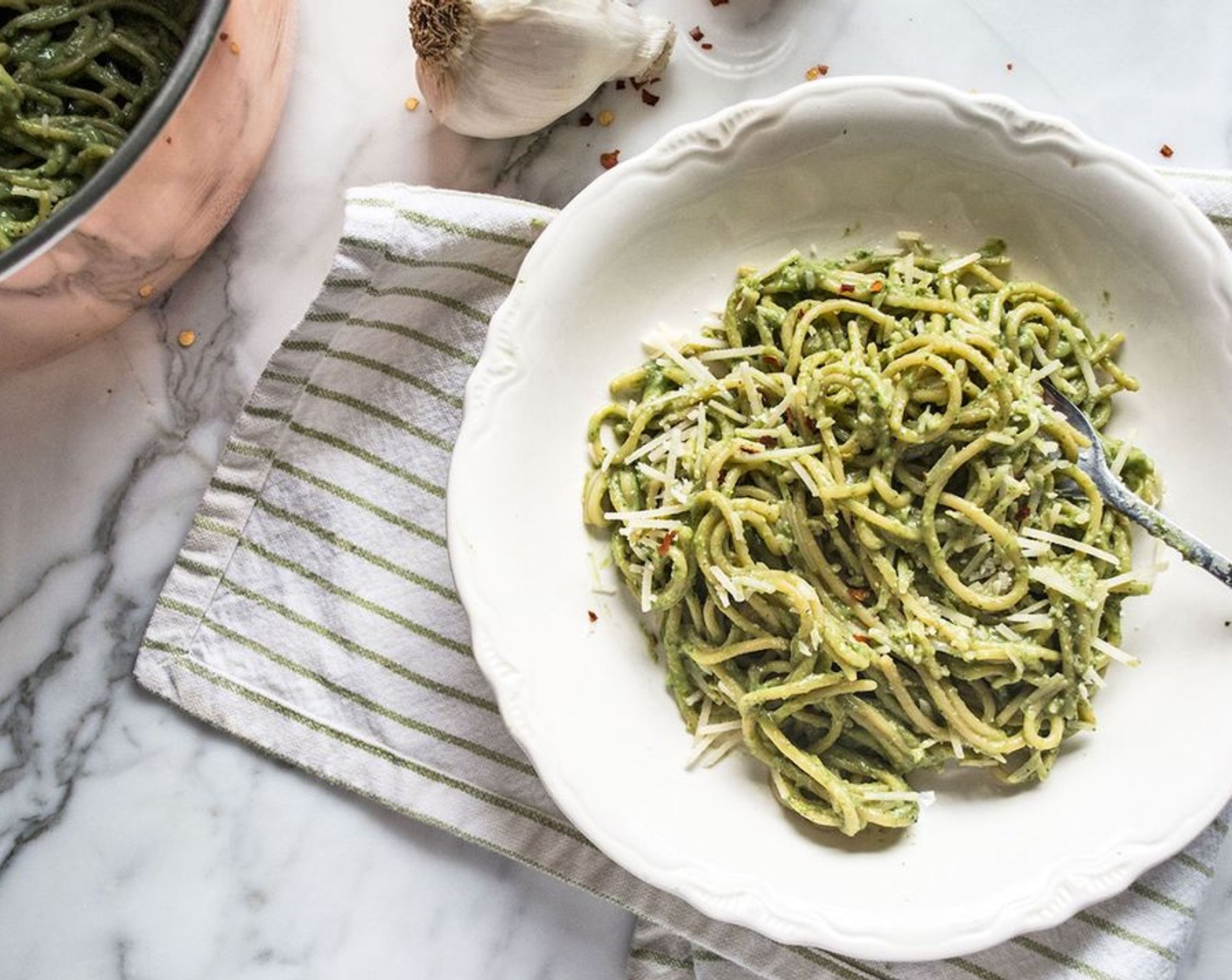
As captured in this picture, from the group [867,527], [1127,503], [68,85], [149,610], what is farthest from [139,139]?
[1127,503]

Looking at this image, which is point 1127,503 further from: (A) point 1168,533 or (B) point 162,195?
(B) point 162,195

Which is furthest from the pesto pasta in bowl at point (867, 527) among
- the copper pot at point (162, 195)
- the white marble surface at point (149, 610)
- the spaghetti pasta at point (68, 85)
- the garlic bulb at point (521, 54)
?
the spaghetti pasta at point (68, 85)

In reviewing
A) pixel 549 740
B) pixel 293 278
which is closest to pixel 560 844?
pixel 549 740

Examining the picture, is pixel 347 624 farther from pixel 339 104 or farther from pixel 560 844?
pixel 339 104

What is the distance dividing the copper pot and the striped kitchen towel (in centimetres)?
26

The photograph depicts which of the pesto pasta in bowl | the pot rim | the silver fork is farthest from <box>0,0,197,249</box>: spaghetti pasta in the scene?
the silver fork

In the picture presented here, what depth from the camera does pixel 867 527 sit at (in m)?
2.32

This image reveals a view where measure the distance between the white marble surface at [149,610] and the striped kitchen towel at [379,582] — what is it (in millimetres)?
106

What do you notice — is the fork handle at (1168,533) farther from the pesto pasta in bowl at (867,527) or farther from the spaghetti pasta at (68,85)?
the spaghetti pasta at (68,85)

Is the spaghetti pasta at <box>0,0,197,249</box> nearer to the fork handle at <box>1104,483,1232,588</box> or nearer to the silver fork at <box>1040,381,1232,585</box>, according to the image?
the silver fork at <box>1040,381,1232,585</box>

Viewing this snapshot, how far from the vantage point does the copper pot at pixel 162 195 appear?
2.04 meters

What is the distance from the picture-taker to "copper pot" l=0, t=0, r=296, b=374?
204 cm

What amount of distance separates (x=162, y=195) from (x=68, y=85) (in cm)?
30

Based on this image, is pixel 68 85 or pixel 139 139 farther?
pixel 68 85
